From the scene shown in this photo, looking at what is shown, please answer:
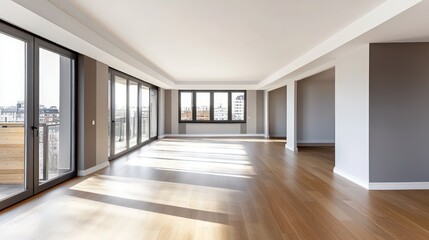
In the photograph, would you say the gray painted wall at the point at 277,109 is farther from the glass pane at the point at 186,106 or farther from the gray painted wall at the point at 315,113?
the glass pane at the point at 186,106

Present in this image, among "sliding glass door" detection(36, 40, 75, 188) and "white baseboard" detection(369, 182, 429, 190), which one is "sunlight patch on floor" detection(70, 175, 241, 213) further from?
"white baseboard" detection(369, 182, 429, 190)

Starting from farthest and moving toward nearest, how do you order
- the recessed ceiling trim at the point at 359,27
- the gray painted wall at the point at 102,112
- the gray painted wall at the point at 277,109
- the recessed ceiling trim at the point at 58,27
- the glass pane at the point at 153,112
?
the gray painted wall at the point at 277,109, the glass pane at the point at 153,112, the gray painted wall at the point at 102,112, the recessed ceiling trim at the point at 359,27, the recessed ceiling trim at the point at 58,27

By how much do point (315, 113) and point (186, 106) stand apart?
597 centimetres

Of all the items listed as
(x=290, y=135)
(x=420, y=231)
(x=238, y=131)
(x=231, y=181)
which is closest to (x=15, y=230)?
(x=231, y=181)

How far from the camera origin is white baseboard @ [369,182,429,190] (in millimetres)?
4348

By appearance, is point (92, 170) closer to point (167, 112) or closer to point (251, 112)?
point (167, 112)

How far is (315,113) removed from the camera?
10742 mm

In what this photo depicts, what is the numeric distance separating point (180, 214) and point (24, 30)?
10.3 ft

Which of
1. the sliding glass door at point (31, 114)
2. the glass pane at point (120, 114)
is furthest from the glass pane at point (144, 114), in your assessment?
the sliding glass door at point (31, 114)

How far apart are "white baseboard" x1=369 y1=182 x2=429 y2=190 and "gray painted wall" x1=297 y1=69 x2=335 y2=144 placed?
6.35 metres

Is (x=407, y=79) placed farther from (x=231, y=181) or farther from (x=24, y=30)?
(x=24, y=30)

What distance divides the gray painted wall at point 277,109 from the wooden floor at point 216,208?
7.50 m

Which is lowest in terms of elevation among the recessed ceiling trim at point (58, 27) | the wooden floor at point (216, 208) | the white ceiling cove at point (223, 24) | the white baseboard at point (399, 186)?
the wooden floor at point (216, 208)

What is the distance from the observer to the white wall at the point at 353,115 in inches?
176
